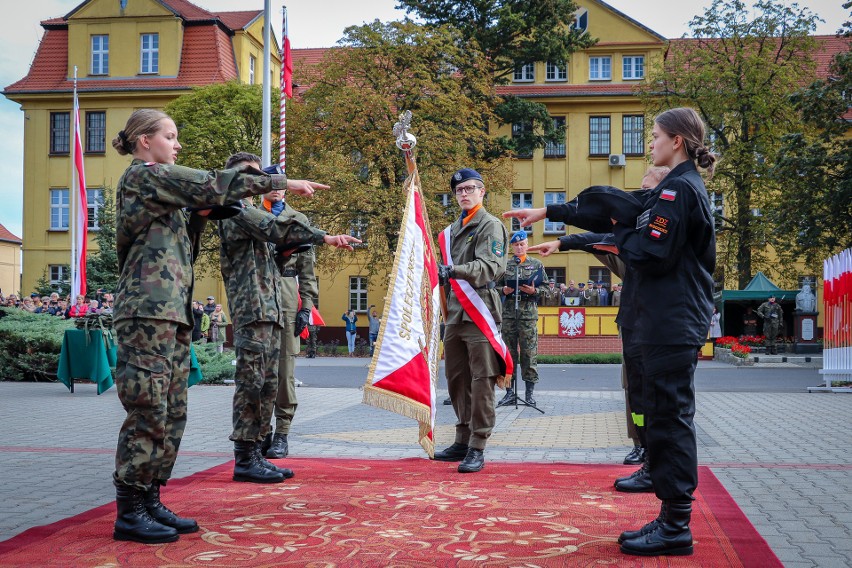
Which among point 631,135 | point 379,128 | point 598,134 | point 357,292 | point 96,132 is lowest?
point 357,292

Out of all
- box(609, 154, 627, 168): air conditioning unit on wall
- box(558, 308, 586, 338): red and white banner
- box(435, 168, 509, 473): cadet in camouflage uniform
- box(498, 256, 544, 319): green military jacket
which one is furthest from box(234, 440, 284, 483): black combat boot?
box(609, 154, 627, 168): air conditioning unit on wall

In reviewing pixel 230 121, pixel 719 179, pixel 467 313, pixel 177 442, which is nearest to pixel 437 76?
pixel 230 121

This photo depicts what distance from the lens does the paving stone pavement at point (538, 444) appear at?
5.45 meters

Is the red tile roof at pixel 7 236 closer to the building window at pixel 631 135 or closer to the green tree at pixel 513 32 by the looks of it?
the green tree at pixel 513 32

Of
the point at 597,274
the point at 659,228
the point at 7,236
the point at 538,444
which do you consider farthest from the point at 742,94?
the point at 7,236

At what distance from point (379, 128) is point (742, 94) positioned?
50.5ft

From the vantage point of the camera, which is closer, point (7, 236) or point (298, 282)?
point (298, 282)

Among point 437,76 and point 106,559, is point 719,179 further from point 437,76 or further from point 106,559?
point 106,559

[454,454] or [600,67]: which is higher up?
[600,67]

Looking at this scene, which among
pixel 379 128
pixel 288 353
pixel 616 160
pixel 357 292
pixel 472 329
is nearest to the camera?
pixel 472 329

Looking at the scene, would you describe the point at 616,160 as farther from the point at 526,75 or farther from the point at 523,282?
the point at 523,282

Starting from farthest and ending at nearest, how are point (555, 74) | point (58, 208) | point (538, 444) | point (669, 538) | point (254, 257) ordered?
point (555, 74)
point (58, 208)
point (538, 444)
point (254, 257)
point (669, 538)

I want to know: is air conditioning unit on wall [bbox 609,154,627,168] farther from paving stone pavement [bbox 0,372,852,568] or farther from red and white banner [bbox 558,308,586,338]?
paving stone pavement [bbox 0,372,852,568]

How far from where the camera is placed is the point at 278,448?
25.6 ft
